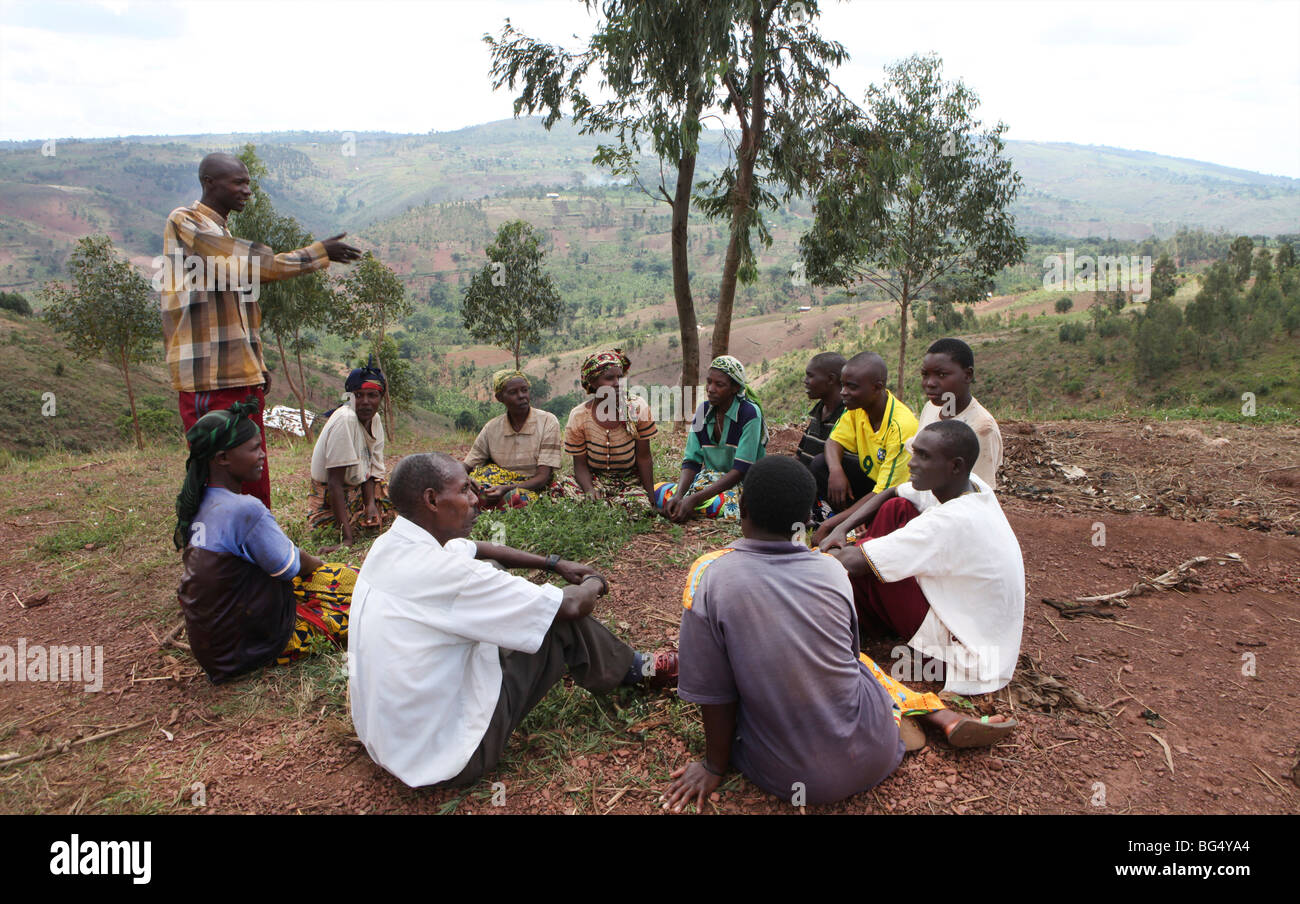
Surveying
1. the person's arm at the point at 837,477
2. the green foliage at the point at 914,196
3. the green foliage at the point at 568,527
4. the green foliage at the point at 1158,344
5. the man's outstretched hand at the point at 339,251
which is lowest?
the green foliage at the point at 568,527

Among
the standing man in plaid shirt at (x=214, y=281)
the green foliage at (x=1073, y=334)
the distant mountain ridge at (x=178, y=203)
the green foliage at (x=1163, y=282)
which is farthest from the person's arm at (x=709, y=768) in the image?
the distant mountain ridge at (x=178, y=203)

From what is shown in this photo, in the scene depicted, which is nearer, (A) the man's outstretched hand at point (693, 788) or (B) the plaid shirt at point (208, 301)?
(A) the man's outstretched hand at point (693, 788)

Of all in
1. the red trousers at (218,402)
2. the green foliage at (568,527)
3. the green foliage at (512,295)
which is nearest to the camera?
the red trousers at (218,402)

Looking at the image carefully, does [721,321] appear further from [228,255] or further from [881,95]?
[228,255]

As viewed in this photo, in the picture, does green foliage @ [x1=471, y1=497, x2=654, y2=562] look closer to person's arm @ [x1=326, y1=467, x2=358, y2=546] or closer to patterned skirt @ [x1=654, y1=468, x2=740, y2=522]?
patterned skirt @ [x1=654, y1=468, x2=740, y2=522]

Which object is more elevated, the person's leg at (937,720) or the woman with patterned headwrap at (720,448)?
the woman with patterned headwrap at (720,448)

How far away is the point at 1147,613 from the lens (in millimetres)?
4039

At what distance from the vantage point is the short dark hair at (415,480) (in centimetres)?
247

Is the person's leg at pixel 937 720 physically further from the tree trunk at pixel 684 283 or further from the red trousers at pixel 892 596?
the tree trunk at pixel 684 283

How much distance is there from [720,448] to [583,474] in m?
1.09

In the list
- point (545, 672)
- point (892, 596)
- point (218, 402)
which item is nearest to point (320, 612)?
point (218, 402)

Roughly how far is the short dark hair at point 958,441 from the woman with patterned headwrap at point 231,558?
285 cm

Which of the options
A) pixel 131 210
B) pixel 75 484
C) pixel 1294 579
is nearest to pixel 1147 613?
pixel 1294 579

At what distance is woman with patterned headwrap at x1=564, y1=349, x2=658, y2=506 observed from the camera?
5469 mm
